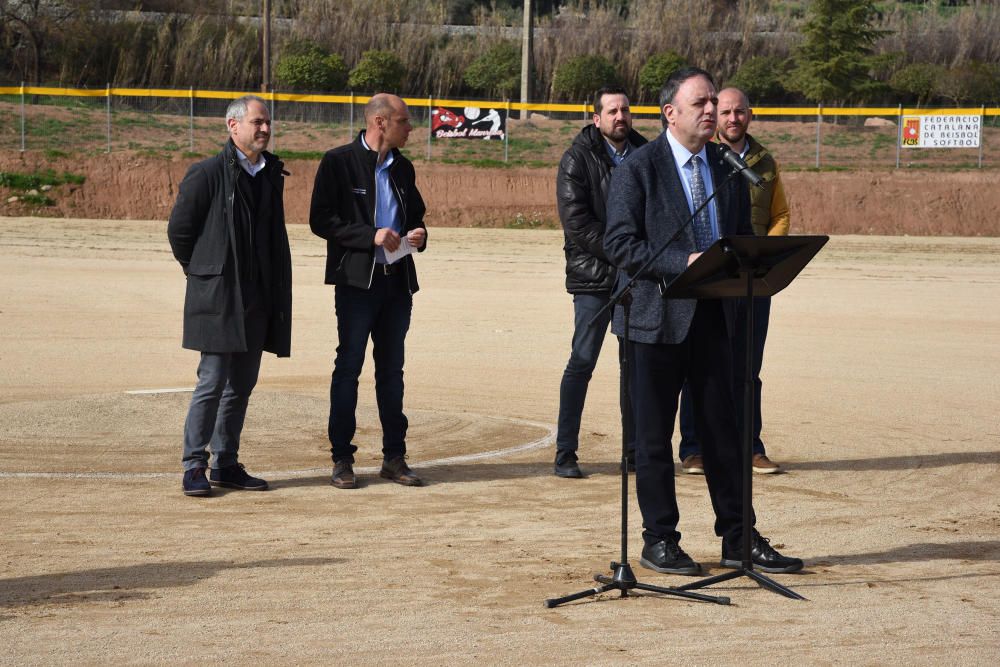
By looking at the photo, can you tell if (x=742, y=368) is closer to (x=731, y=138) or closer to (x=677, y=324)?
(x=677, y=324)

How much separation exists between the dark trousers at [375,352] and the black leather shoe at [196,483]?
76 cm

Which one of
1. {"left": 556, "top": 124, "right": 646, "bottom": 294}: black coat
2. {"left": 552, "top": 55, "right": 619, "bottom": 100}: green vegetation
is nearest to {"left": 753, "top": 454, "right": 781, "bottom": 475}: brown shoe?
{"left": 556, "top": 124, "right": 646, "bottom": 294}: black coat

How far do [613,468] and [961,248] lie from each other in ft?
69.5

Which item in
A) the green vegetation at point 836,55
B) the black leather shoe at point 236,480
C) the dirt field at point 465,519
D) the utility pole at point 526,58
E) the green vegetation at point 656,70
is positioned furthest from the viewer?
the green vegetation at point 656,70

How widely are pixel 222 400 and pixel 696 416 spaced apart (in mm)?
3017

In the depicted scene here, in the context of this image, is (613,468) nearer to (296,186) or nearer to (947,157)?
(296,186)

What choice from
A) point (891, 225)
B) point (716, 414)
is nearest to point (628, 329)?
point (716, 414)

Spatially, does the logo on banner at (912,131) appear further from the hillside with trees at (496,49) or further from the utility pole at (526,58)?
the utility pole at (526,58)

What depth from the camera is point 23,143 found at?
3462 cm

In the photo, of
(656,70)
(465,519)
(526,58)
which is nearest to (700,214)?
(465,519)

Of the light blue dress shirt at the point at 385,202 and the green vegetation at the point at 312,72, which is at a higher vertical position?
the green vegetation at the point at 312,72

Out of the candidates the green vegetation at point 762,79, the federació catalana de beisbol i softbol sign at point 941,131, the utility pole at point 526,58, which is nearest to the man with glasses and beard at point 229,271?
the federació catalana de beisbol i softbol sign at point 941,131

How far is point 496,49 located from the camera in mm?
46594

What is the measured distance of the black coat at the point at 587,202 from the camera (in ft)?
26.0
